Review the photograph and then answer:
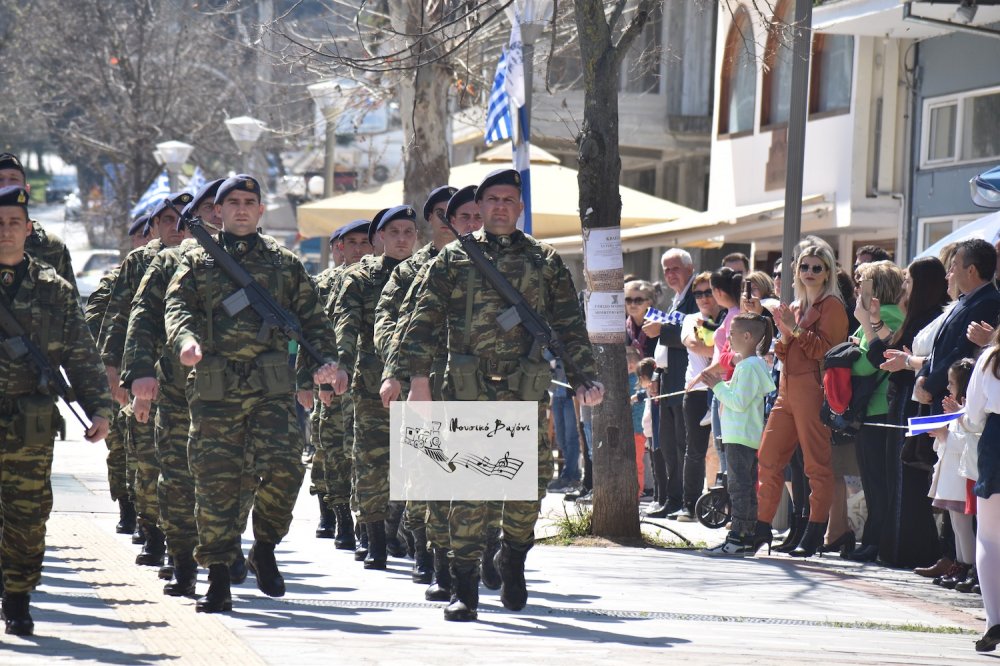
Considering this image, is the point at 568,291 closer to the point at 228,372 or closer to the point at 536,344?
the point at 536,344

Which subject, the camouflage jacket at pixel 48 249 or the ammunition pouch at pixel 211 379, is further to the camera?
the camouflage jacket at pixel 48 249

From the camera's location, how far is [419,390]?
7887mm

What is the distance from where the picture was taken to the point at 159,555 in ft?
31.6

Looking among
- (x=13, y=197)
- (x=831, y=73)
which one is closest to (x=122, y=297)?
(x=13, y=197)

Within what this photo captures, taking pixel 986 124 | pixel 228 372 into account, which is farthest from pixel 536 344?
pixel 986 124

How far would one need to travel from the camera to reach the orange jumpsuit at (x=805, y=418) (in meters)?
10.7

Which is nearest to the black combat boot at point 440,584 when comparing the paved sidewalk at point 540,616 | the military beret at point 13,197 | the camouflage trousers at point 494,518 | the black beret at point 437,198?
the paved sidewalk at point 540,616

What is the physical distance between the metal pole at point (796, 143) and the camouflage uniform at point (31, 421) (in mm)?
6172

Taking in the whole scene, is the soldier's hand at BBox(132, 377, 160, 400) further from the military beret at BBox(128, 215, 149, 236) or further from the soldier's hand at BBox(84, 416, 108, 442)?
the military beret at BBox(128, 215, 149, 236)

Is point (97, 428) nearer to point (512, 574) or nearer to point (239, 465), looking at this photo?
point (239, 465)

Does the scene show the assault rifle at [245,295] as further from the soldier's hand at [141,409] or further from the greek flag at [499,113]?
the greek flag at [499,113]

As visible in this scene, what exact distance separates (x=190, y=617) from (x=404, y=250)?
11.0ft

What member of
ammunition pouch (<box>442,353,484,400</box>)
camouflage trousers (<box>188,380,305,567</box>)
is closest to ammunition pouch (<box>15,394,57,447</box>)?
camouflage trousers (<box>188,380,305,567</box>)

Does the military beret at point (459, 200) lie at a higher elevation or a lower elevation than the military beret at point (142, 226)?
higher
